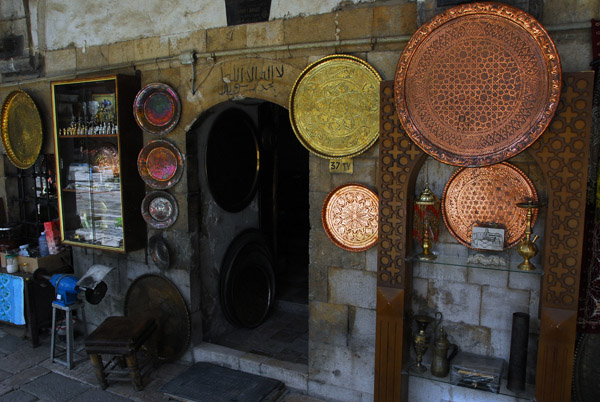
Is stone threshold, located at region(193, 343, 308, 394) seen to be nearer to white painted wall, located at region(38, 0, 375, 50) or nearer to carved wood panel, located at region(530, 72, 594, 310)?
carved wood panel, located at region(530, 72, 594, 310)

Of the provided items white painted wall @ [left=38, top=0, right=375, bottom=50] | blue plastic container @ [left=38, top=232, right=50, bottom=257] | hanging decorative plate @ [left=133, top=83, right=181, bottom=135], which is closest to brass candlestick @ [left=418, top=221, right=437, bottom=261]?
white painted wall @ [left=38, top=0, right=375, bottom=50]

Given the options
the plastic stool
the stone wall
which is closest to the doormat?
the stone wall

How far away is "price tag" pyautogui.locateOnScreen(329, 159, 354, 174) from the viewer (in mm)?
3484

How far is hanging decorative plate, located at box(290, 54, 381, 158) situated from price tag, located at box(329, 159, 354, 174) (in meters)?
0.06

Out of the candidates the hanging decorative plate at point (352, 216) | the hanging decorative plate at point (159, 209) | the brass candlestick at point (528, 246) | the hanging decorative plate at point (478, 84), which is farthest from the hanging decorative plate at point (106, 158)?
the brass candlestick at point (528, 246)

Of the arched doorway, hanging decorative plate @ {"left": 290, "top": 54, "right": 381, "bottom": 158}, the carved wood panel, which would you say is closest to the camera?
the carved wood panel

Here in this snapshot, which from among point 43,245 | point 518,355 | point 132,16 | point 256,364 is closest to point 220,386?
point 256,364

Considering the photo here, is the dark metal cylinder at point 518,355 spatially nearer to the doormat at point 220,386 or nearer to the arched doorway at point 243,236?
the doormat at point 220,386

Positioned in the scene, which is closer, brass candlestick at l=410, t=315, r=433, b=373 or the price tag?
brass candlestick at l=410, t=315, r=433, b=373

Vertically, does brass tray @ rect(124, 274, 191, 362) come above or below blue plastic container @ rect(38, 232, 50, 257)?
below

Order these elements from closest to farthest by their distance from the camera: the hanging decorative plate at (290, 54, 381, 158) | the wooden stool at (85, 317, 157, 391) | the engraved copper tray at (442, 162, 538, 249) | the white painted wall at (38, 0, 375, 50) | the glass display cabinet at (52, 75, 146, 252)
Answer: the engraved copper tray at (442, 162, 538, 249) → the hanging decorative plate at (290, 54, 381, 158) → the white painted wall at (38, 0, 375, 50) → the wooden stool at (85, 317, 157, 391) → the glass display cabinet at (52, 75, 146, 252)

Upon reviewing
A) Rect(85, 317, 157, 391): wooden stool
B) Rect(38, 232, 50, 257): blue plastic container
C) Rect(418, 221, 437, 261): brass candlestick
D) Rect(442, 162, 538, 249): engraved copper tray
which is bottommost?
Rect(85, 317, 157, 391): wooden stool

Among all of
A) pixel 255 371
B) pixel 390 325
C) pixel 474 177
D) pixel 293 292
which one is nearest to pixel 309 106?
pixel 474 177

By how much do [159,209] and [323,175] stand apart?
1.83 metres
